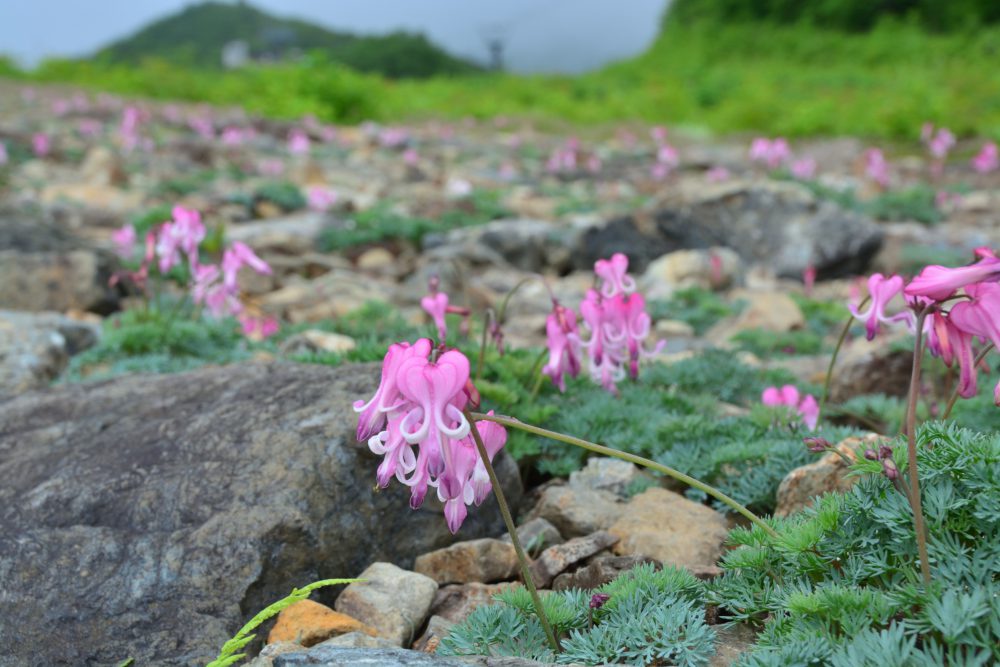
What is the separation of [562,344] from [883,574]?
1.68 metres

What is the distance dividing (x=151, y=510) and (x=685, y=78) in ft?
118

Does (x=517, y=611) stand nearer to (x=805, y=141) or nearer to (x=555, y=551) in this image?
(x=555, y=551)

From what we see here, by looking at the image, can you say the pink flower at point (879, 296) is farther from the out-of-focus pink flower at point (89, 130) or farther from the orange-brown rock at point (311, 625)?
the out-of-focus pink flower at point (89, 130)

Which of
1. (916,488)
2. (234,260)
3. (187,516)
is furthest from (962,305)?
(234,260)

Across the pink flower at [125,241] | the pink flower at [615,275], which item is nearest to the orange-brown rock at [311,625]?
the pink flower at [615,275]

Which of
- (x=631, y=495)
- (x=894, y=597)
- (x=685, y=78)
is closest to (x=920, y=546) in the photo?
(x=894, y=597)

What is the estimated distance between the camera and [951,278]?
178 centimetres

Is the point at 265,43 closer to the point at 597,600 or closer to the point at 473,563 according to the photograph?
the point at 473,563

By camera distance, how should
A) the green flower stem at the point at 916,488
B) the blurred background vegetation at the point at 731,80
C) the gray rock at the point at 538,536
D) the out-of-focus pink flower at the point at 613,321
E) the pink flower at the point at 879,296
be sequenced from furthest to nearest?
the blurred background vegetation at the point at 731,80 → the out-of-focus pink flower at the point at 613,321 → the gray rock at the point at 538,536 → the pink flower at the point at 879,296 → the green flower stem at the point at 916,488

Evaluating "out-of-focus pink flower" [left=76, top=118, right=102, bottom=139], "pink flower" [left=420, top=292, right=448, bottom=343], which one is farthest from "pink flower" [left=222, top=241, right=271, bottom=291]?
"out-of-focus pink flower" [left=76, top=118, right=102, bottom=139]

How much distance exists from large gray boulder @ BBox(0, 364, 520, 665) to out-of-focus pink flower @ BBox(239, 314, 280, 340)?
2.04 metres

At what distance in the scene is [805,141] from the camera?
21.3m

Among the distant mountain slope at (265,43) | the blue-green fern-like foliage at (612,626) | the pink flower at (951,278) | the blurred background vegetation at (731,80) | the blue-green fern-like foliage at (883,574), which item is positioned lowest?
the blue-green fern-like foliage at (612,626)

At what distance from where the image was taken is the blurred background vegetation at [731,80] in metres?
22.2
